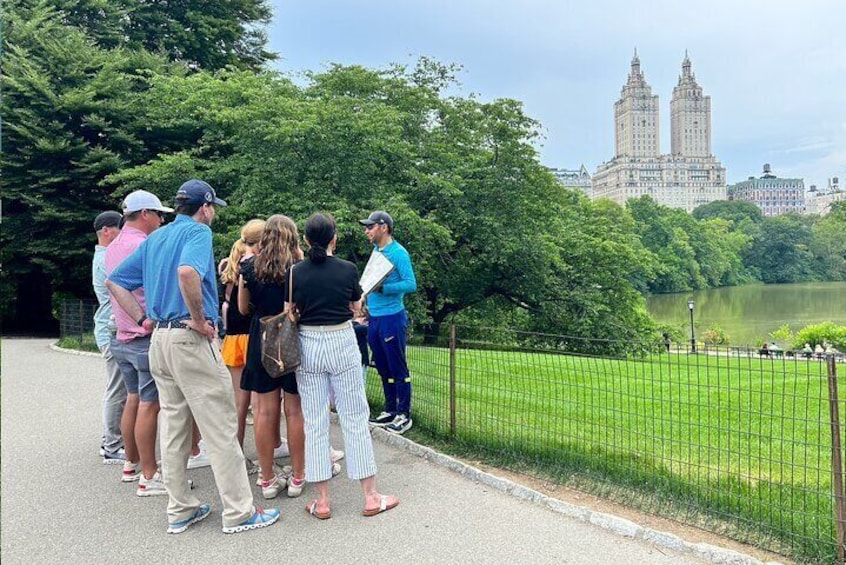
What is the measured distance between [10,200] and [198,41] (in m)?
9.49

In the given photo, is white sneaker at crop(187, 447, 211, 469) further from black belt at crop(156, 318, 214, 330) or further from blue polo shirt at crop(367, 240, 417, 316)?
blue polo shirt at crop(367, 240, 417, 316)

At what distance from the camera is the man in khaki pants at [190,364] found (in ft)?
13.0

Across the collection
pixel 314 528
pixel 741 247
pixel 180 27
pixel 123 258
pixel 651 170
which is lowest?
pixel 314 528

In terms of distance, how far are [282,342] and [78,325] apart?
12.7 meters

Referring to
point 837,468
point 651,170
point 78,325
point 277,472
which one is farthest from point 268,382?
point 651,170

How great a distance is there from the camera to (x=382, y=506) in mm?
4359

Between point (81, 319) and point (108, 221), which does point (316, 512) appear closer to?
→ point (108, 221)

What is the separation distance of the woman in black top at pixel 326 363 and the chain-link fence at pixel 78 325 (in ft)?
36.0

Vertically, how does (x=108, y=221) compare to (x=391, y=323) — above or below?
above

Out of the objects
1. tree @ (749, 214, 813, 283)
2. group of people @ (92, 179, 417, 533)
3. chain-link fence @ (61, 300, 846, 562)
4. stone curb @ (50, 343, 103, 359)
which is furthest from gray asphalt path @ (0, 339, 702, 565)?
tree @ (749, 214, 813, 283)

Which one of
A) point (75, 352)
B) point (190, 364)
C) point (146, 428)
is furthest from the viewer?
point (75, 352)

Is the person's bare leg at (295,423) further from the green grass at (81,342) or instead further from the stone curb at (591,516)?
the green grass at (81,342)

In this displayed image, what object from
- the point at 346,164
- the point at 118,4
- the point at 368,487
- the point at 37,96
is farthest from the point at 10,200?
the point at 368,487

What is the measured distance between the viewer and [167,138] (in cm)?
2009
